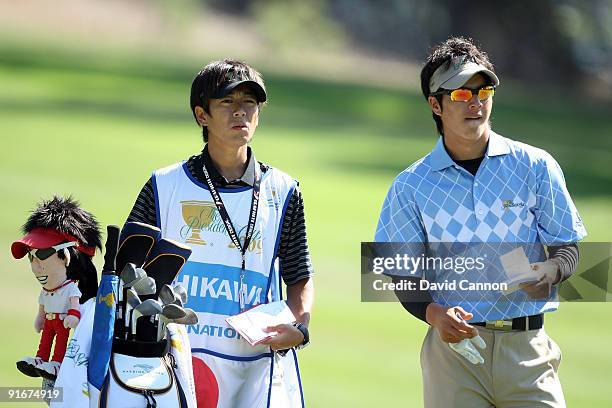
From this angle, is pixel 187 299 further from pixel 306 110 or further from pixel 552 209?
pixel 306 110

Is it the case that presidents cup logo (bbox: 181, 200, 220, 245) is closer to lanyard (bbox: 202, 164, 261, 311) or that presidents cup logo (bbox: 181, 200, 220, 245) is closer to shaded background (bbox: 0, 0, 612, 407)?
lanyard (bbox: 202, 164, 261, 311)

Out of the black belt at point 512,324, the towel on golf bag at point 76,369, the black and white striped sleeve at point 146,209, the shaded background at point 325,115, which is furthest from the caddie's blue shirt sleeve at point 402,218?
the shaded background at point 325,115

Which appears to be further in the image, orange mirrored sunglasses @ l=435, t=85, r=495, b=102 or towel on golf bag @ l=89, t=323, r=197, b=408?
orange mirrored sunglasses @ l=435, t=85, r=495, b=102

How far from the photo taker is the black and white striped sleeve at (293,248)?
18.2 feet

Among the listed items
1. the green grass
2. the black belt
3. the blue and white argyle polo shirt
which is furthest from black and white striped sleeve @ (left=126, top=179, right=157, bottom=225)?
the green grass

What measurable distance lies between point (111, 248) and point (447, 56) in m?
1.84

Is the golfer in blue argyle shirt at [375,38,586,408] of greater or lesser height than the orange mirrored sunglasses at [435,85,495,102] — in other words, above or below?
below

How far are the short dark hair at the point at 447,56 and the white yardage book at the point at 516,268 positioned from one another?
67 centimetres

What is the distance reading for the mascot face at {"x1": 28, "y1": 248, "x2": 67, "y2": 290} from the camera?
5.11 metres

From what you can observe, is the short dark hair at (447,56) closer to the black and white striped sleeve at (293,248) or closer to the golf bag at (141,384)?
the black and white striped sleeve at (293,248)

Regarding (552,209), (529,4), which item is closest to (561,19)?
(529,4)

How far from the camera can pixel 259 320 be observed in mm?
5293

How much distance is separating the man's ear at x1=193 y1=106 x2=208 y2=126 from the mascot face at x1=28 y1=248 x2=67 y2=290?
91cm

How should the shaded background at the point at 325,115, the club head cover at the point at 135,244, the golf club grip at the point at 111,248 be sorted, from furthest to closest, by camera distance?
the shaded background at the point at 325,115 → the club head cover at the point at 135,244 → the golf club grip at the point at 111,248
